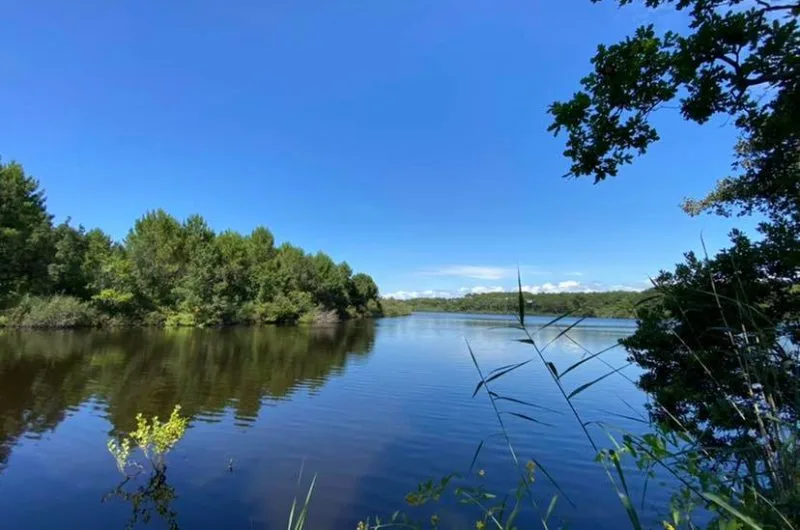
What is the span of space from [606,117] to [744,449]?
175 inches

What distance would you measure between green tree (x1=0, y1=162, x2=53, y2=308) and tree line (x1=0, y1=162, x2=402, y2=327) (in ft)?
0.24

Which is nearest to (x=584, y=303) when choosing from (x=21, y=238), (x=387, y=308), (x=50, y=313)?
(x=50, y=313)

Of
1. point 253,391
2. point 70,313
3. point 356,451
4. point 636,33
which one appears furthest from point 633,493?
point 70,313

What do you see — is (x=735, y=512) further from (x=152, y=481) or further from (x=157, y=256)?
(x=157, y=256)

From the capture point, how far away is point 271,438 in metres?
11.6

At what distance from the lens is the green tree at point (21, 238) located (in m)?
37.4

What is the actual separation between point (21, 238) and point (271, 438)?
130 feet

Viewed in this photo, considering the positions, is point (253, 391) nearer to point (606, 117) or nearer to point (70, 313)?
point (606, 117)

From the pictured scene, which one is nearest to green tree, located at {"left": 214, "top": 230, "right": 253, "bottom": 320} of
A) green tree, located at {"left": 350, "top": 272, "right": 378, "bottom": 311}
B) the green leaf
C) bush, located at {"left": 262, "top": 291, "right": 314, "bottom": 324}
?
bush, located at {"left": 262, "top": 291, "right": 314, "bottom": 324}

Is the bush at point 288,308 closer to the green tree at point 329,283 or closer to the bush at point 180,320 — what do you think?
the green tree at point 329,283

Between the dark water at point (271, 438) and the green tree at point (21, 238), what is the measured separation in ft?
58.8

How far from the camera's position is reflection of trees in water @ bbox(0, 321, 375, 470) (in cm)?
1348

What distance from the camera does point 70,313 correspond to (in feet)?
126

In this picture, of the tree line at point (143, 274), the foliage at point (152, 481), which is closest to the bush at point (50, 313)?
the tree line at point (143, 274)
